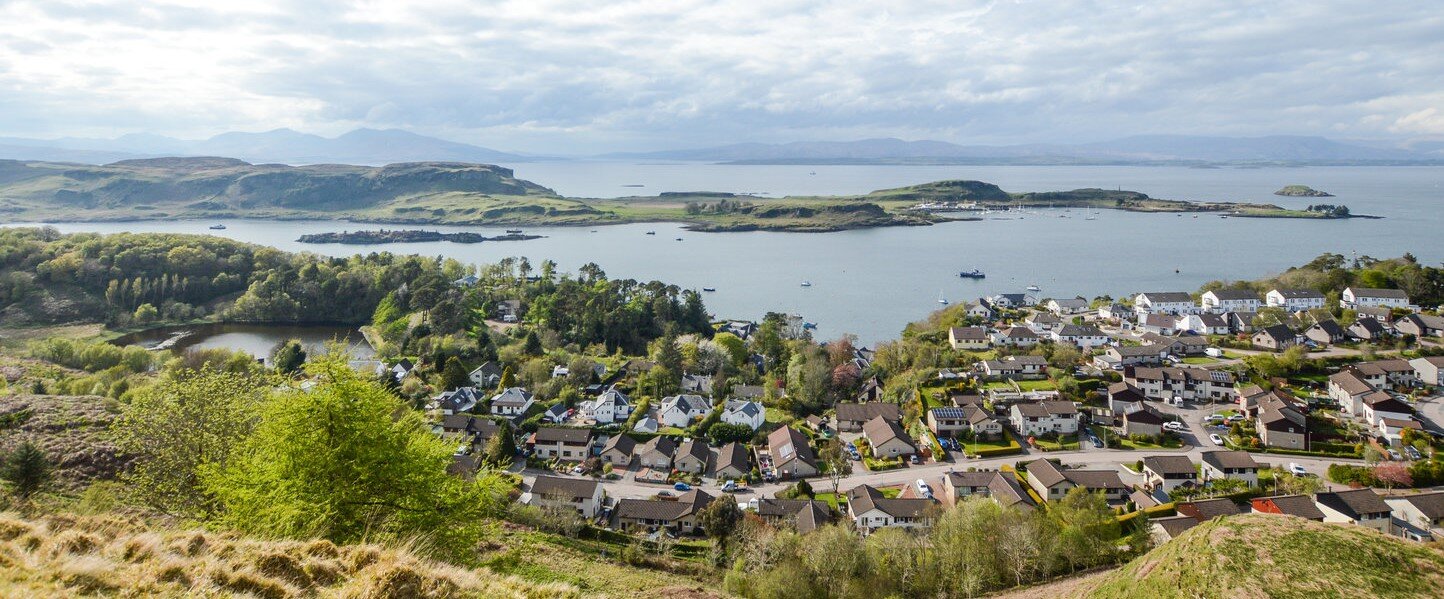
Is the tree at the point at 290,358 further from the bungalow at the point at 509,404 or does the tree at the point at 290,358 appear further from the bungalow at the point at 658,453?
the bungalow at the point at 658,453

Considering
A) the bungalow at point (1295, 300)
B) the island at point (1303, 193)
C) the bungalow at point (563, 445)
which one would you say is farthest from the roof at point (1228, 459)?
the island at point (1303, 193)

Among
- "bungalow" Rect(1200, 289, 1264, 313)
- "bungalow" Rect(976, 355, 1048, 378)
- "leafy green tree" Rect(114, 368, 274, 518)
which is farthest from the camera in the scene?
"bungalow" Rect(1200, 289, 1264, 313)

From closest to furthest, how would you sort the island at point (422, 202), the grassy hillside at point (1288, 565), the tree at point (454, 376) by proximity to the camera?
the grassy hillside at point (1288, 565) → the tree at point (454, 376) → the island at point (422, 202)

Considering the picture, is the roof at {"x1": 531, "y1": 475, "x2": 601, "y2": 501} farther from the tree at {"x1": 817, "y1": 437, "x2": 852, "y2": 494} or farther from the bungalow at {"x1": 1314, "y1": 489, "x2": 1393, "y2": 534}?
the bungalow at {"x1": 1314, "y1": 489, "x2": 1393, "y2": 534}

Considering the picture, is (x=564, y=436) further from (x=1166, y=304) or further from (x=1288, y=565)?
(x=1166, y=304)

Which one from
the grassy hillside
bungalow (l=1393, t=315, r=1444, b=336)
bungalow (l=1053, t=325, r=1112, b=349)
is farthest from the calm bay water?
the grassy hillside

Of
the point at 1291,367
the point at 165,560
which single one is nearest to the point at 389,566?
the point at 165,560
